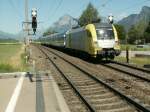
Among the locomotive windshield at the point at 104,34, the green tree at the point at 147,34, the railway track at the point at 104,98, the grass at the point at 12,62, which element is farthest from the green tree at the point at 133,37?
the railway track at the point at 104,98

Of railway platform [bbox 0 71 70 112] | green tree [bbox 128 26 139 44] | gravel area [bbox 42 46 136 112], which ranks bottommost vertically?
gravel area [bbox 42 46 136 112]

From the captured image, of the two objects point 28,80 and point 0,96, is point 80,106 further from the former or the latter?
point 28,80

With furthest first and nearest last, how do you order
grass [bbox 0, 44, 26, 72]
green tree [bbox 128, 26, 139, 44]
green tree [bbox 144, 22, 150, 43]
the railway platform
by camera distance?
green tree [bbox 128, 26, 139, 44] < green tree [bbox 144, 22, 150, 43] < grass [bbox 0, 44, 26, 72] < the railway platform

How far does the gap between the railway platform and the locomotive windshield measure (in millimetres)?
13023

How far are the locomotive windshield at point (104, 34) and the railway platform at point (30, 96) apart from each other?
13023mm

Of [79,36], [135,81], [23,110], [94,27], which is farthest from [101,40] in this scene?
[23,110]

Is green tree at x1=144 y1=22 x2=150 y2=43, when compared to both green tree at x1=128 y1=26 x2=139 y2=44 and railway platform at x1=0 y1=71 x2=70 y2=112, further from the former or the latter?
railway platform at x1=0 y1=71 x2=70 y2=112

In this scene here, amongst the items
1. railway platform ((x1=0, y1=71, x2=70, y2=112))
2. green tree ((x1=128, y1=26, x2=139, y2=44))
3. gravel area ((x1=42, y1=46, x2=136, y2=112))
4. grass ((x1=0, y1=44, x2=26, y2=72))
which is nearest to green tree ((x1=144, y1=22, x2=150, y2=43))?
green tree ((x1=128, y1=26, x2=139, y2=44))

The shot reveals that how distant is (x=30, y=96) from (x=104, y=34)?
59.8ft

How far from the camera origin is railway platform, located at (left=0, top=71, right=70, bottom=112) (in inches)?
424

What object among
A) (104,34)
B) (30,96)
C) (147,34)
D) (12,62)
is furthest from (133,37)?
(30,96)

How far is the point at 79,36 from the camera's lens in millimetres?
37656

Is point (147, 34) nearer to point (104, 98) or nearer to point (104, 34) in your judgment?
point (104, 34)

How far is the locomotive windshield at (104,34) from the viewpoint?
30.4 m
